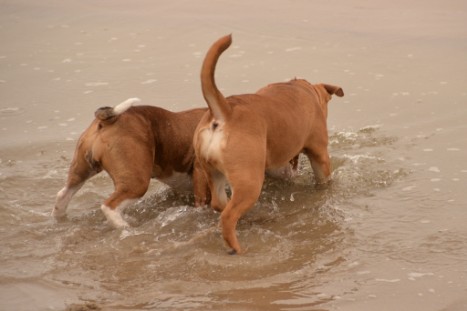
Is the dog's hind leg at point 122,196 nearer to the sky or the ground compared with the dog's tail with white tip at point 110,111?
nearer to the ground

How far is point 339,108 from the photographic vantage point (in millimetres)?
9281

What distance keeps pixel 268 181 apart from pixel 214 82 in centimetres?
222

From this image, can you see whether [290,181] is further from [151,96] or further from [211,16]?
[211,16]

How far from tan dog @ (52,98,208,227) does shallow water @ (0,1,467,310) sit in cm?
30

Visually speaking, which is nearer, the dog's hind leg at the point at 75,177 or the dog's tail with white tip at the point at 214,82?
the dog's tail with white tip at the point at 214,82

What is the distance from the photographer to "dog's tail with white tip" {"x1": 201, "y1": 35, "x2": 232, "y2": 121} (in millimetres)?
5367

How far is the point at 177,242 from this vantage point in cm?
618

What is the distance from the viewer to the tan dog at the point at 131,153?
6062mm

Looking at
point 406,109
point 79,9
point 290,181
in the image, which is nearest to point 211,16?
point 79,9

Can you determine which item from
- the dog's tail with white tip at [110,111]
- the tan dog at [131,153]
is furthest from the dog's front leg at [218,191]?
the dog's tail with white tip at [110,111]

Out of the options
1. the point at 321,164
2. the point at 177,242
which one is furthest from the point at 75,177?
the point at 321,164

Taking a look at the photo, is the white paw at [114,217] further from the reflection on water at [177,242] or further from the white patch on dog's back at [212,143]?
the white patch on dog's back at [212,143]

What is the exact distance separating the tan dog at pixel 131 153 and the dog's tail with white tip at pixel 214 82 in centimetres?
82

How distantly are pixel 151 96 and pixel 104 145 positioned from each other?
12.1 ft
